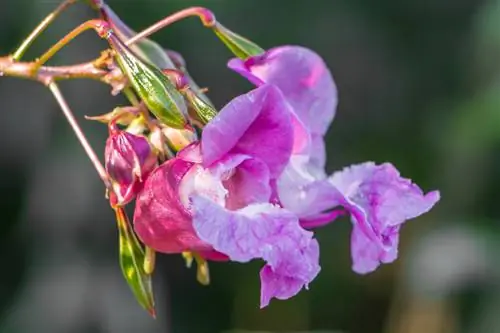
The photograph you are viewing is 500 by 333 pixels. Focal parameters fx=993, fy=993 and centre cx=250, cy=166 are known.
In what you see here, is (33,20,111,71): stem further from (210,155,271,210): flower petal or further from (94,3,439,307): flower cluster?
(210,155,271,210): flower petal

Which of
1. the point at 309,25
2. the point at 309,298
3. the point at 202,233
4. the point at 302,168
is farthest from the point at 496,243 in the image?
the point at 202,233

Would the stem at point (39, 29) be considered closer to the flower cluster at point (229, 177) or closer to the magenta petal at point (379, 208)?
the flower cluster at point (229, 177)

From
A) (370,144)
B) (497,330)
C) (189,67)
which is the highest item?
(189,67)

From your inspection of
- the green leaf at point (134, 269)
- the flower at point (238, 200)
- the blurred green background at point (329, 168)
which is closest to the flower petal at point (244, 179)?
the flower at point (238, 200)

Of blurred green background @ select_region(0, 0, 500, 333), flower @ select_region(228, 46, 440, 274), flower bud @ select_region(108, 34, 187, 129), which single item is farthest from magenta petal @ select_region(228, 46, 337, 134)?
blurred green background @ select_region(0, 0, 500, 333)

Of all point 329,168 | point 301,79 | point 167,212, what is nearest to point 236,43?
point 301,79

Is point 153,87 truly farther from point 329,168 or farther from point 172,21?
point 329,168

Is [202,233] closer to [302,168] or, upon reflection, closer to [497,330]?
[302,168]
